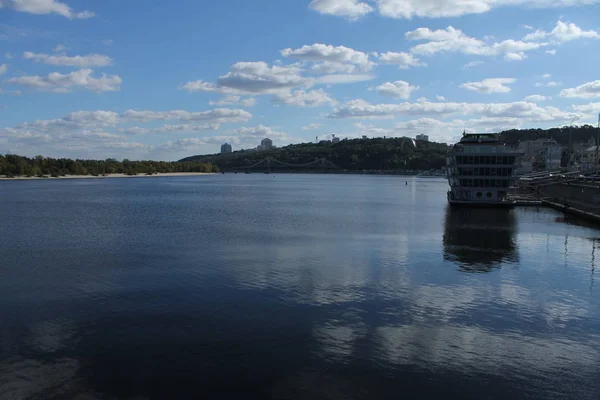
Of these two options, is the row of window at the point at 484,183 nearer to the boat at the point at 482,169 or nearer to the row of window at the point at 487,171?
the boat at the point at 482,169

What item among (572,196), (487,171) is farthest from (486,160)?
(572,196)

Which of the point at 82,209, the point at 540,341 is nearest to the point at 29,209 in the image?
the point at 82,209

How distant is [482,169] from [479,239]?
39.5 m

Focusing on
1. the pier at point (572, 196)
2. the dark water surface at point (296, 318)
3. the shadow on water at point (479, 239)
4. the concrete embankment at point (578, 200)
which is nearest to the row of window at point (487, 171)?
the shadow on water at point (479, 239)

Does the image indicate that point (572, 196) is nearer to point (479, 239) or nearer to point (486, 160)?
point (486, 160)

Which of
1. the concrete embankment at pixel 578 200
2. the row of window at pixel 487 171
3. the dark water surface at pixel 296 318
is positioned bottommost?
the dark water surface at pixel 296 318

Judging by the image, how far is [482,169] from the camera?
90.6 meters

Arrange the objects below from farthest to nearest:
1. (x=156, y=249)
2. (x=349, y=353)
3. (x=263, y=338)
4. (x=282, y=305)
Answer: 1. (x=156, y=249)
2. (x=282, y=305)
3. (x=263, y=338)
4. (x=349, y=353)

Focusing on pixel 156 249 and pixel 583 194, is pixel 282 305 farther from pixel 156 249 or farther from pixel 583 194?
pixel 583 194

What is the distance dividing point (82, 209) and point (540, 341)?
270 feet

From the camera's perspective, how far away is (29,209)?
281ft

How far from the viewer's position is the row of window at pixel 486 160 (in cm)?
8862

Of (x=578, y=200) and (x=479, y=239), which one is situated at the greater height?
(x=578, y=200)

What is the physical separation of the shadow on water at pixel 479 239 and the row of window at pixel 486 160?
9.69 meters
